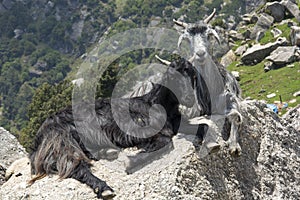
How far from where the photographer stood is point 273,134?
35.7 feet

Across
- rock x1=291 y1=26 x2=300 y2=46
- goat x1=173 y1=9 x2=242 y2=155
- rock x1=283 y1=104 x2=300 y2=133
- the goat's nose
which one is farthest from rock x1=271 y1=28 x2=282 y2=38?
the goat's nose

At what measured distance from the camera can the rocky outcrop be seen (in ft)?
27.7

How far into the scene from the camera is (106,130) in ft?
31.8

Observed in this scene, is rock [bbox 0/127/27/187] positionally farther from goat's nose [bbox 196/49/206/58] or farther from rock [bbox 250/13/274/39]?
rock [bbox 250/13/274/39]

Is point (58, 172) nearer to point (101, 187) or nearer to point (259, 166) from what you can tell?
point (101, 187)

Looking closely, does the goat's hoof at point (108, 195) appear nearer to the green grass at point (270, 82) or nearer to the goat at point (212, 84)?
the goat at point (212, 84)

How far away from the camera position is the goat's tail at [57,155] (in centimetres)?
912

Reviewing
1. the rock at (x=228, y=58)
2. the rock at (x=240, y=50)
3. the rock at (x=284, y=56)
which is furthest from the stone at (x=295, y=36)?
the rock at (x=240, y=50)

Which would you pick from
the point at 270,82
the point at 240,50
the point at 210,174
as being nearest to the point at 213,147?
the point at 210,174

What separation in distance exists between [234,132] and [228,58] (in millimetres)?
38307

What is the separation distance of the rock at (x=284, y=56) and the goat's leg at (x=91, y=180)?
31.5 metres

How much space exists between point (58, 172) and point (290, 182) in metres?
4.46

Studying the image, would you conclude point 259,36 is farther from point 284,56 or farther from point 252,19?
point 252,19

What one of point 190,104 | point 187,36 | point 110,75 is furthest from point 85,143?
point 110,75
